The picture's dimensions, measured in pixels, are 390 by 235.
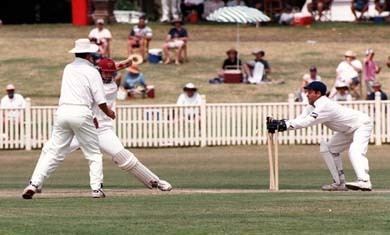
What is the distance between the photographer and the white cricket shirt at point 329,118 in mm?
17438

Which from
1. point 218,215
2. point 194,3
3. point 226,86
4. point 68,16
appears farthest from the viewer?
point 68,16

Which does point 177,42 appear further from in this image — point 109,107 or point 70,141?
point 70,141

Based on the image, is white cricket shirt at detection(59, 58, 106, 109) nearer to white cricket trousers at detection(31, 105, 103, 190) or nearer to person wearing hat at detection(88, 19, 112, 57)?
white cricket trousers at detection(31, 105, 103, 190)

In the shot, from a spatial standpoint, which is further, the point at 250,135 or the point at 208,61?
the point at 208,61

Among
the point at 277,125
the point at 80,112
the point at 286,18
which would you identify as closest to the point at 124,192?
the point at 277,125

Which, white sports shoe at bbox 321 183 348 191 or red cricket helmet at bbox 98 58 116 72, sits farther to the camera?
white sports shoe at bbox 321 183 348 191

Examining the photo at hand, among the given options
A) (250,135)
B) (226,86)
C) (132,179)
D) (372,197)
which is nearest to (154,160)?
(250,135)

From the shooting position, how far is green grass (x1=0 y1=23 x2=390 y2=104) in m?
36.7

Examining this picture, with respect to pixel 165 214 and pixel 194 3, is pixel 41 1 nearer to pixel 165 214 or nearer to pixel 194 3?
pixel 194 3

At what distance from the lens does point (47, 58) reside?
41.1 meters

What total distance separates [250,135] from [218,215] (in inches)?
664

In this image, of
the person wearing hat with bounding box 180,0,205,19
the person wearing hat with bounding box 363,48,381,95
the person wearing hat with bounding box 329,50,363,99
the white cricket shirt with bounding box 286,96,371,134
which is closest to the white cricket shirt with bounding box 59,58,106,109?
the white cricket shirt with bounding box 286,96,371,134

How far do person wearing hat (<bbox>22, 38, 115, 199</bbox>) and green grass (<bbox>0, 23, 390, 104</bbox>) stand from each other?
1872 centimetres

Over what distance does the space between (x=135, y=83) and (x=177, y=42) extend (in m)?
3.72
